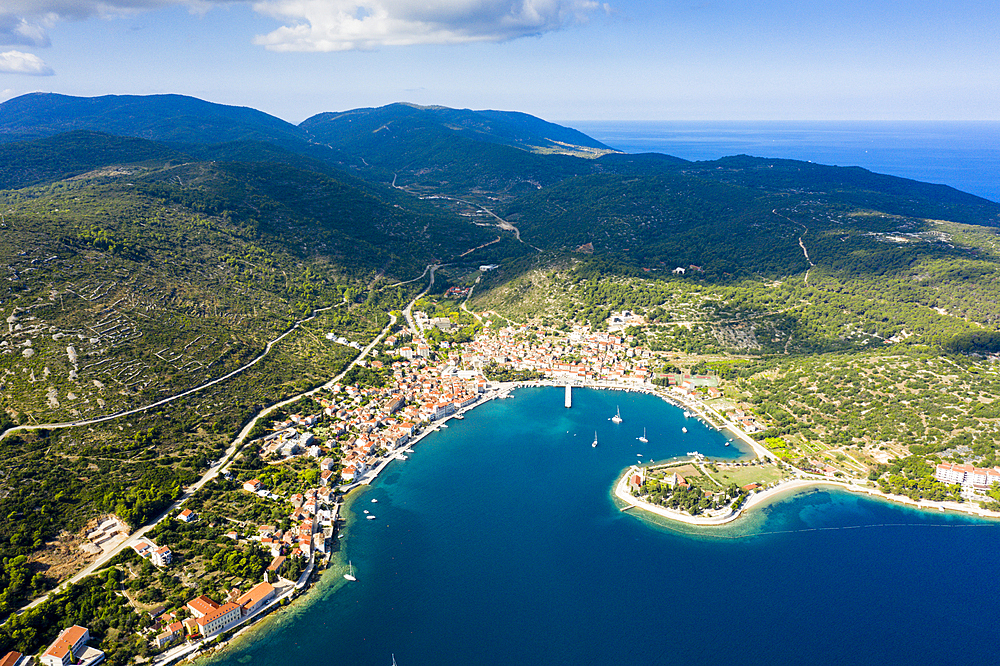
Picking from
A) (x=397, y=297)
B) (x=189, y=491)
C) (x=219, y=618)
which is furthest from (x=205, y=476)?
(x=397, y=297)

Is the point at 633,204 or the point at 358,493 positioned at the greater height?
the point at 633,204

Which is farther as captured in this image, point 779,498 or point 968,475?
point 779,498

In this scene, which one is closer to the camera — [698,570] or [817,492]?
[698,570]

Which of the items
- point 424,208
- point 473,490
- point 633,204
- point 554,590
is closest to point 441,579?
point 554,590

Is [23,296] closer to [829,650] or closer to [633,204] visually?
[829,650]

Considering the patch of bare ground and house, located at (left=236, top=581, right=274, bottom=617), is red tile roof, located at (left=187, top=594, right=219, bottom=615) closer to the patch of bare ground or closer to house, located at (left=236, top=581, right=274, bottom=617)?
house, located at (left=236, top=581, right=274, bottom=617)

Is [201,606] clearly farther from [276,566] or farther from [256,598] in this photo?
[276,566]
